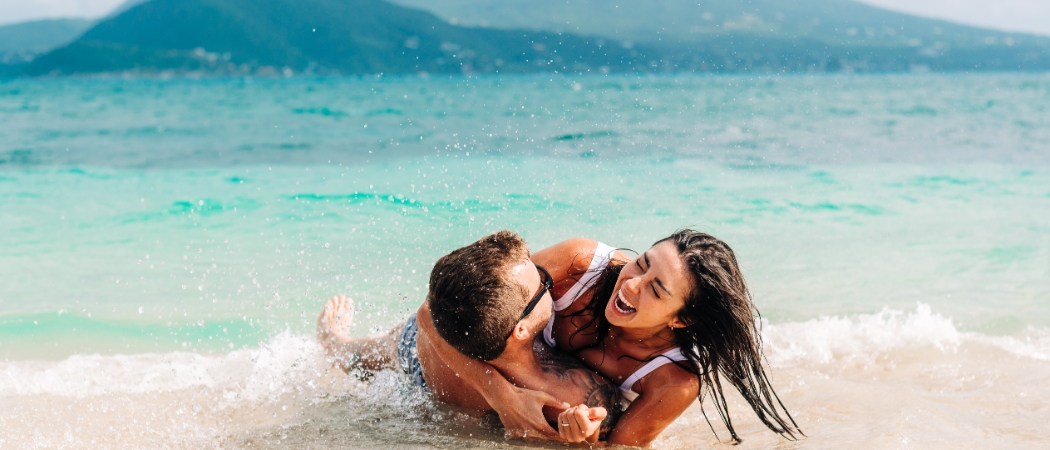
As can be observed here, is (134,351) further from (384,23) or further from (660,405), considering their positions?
(384,23)

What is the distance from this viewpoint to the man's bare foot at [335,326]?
179 inches

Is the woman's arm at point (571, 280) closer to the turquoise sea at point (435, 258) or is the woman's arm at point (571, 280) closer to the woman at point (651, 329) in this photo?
the woman at point (651, 329)

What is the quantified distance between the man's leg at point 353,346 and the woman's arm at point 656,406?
4.71 ft

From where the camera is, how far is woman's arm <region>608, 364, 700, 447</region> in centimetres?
344

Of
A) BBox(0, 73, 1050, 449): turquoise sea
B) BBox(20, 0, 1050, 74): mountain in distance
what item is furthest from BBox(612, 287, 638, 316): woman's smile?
BBox(20, 0, 1050, 74): mountain in distance

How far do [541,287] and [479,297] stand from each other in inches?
15.1

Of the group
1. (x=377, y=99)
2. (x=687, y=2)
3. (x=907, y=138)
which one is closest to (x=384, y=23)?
(x=687, y=2)

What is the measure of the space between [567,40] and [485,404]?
101 m

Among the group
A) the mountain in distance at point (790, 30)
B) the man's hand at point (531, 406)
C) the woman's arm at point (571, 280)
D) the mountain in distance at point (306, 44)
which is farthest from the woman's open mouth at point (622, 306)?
the mountain in distance at point (790, 30)

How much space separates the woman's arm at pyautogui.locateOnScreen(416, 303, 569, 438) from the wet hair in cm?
9

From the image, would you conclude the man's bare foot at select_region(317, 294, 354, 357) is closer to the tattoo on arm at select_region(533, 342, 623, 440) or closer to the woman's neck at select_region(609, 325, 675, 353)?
the tattoo on arm at select_region(533, 342, 623, 440)

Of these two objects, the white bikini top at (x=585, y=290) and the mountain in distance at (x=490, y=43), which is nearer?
the white bikini top at (x=585, y=290)

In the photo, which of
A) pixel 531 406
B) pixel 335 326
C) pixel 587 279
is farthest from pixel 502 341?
A: pixel 335 326

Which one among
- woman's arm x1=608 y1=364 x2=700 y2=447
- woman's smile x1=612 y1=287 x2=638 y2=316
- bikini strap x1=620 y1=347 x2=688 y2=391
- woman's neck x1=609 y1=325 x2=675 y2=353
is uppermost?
woman's smile x1=612 y1=287 x2=638 y2=316
